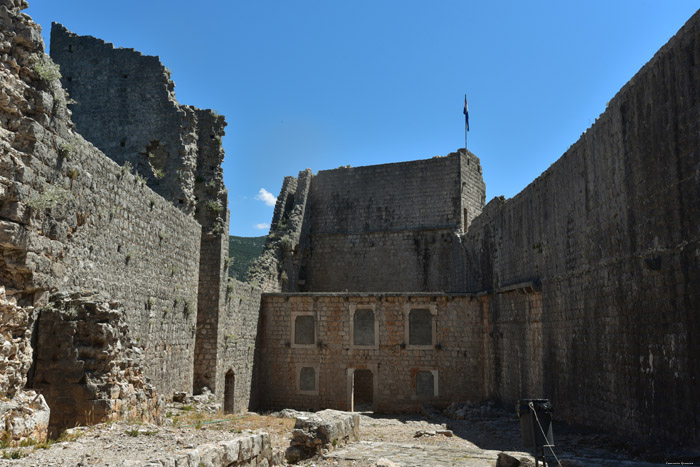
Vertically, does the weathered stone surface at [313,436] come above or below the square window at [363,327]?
below

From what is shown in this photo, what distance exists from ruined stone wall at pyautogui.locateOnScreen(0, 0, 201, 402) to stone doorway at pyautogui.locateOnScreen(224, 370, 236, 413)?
3.55m

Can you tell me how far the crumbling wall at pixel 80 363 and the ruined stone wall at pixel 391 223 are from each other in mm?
19479

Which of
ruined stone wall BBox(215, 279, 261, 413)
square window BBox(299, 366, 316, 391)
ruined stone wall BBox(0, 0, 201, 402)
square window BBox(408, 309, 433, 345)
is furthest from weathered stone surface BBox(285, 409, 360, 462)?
square window BBox(299, 366, 316, 391)

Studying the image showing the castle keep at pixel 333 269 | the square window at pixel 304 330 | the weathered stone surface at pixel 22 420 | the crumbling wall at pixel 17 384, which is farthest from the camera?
the square window at pixel 304 330

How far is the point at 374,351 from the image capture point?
Answer: 68.4ft

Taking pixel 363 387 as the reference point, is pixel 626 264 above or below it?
above

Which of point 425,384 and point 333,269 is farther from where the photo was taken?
point 333,269

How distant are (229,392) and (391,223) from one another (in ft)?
39.3

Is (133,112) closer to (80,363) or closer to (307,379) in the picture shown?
(80,363)

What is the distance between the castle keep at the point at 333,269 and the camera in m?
7.49

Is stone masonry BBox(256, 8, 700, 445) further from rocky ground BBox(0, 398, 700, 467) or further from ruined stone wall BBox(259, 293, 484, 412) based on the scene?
rocky ground BBox(0, 398, 700, 467)

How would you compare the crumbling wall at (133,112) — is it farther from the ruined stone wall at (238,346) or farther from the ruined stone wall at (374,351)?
the ruined stone wall at (374,351)

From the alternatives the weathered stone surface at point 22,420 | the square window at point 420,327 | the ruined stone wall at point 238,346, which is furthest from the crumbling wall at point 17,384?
the square window at point 420,327

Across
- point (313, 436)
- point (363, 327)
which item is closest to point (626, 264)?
point (313, 436)
